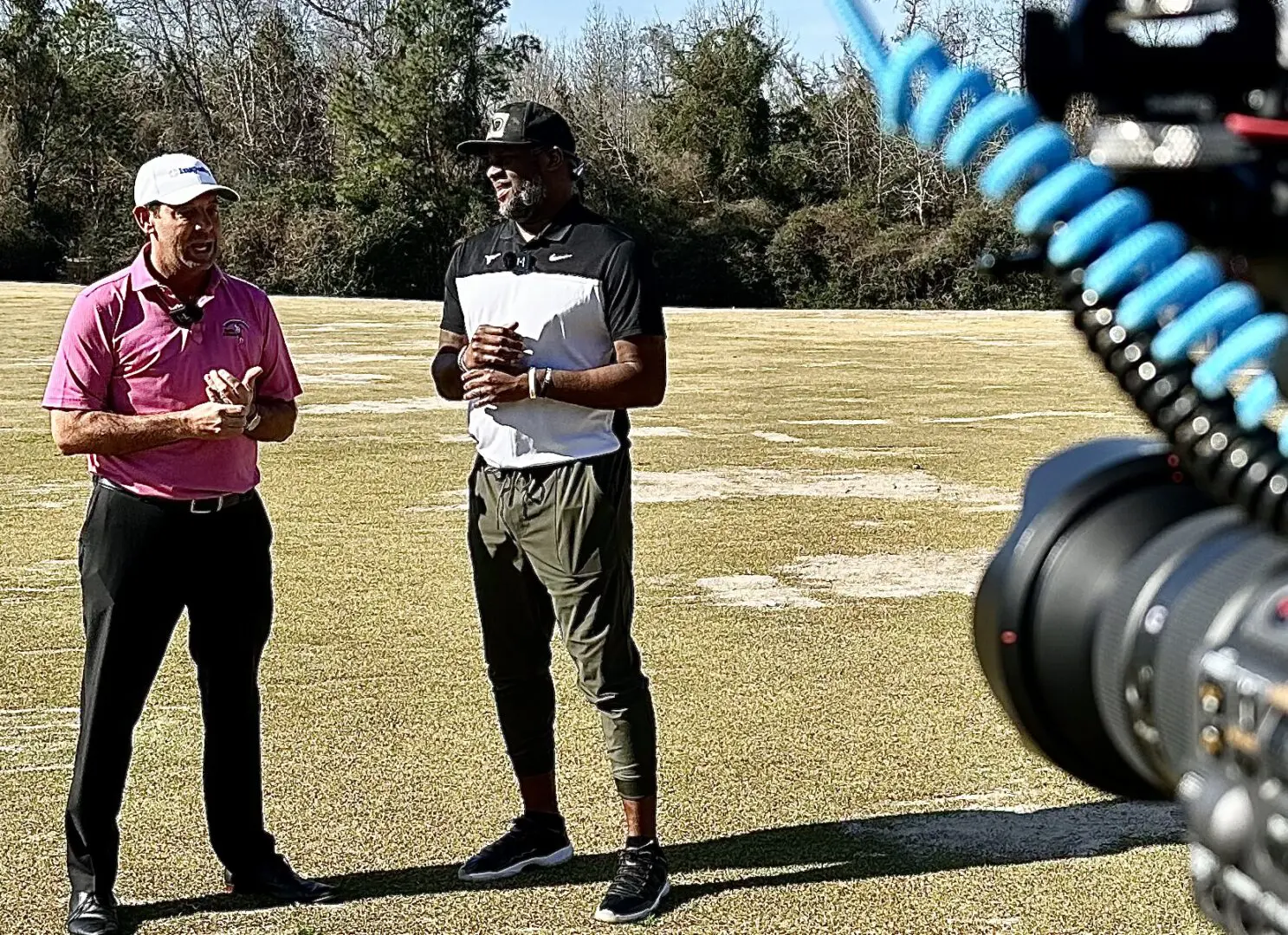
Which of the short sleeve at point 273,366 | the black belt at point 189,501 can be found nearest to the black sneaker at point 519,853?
the black belt at point 189,501

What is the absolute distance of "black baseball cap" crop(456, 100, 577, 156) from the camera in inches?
187

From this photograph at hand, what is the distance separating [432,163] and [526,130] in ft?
134

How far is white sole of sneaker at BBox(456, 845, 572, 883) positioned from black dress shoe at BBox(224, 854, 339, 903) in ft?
1.20

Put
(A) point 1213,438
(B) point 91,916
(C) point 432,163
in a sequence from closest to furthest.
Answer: (A) point 1213,438
(B) point 91,916
(C) point 432,163

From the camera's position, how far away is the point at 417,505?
11.6 metres

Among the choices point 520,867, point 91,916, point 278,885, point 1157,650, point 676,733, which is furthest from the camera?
point 676,733

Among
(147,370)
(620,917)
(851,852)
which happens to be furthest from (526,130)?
(851,852)

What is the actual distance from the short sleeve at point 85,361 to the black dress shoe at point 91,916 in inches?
49.8

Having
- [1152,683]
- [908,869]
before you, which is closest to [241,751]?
[908,869]

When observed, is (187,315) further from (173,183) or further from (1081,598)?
(1081,598)

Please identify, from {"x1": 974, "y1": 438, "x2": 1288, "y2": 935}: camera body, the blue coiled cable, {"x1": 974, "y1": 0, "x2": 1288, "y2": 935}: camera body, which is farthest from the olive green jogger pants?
the blue coiled cable

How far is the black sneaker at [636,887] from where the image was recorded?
15.0 feet

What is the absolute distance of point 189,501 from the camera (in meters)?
4.59

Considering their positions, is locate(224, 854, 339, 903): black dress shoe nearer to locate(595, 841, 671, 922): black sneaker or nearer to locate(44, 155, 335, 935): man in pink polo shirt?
locate(44, 155, 335, 935): man in pink polo shirt
